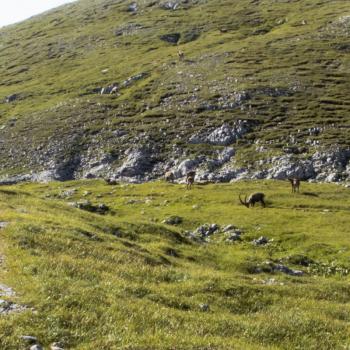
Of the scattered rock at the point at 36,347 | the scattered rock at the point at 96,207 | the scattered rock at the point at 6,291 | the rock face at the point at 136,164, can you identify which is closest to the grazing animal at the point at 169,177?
the rock face at the point at 136,164

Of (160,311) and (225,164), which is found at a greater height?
(160,311)

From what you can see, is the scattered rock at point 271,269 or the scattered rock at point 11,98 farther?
the scattered rock at point 11,98

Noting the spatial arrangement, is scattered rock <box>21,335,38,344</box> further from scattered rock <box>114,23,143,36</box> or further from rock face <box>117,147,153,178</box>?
scattered rock <box>114,23,143,36</box>

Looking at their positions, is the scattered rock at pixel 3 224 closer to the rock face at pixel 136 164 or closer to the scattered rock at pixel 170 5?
the rock face at pixel 136 164

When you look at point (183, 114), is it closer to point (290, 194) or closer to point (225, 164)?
point (225, 164)

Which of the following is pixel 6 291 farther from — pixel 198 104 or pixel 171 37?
pixel 171 37

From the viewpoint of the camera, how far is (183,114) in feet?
303

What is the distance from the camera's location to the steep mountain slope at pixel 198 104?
77.6 m

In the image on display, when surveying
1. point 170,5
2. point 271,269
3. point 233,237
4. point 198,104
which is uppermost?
point 170,5

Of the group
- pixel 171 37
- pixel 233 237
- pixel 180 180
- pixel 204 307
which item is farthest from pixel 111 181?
pixel 171 37

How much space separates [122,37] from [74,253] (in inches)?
6203

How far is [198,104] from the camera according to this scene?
9412 cm

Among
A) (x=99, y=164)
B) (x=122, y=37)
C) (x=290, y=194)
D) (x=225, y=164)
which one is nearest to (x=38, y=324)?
(x=290, y=194)

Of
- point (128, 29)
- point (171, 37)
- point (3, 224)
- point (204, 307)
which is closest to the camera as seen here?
point (204, 307)
